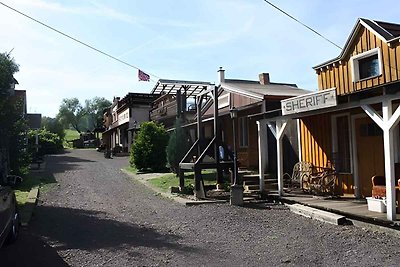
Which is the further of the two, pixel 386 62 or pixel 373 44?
pixel 373 44

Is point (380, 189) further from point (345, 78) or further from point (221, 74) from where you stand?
point (221, 74)

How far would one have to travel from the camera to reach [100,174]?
22.1 meters

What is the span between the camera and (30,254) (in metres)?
6.99

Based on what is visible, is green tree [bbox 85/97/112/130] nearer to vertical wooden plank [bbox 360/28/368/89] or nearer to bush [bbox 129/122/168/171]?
bush [bbox 129/122/168/171]

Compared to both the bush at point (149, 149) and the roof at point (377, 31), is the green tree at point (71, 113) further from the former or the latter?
the roof at point (377, 31)

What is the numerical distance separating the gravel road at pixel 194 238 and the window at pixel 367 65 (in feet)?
13.5

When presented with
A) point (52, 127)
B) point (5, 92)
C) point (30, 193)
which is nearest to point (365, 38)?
point (5, 92)

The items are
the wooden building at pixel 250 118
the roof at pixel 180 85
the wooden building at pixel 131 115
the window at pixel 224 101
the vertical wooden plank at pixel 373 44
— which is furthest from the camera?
the wooden building at pixel 131 115

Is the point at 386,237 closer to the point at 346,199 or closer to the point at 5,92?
the point at 346,199

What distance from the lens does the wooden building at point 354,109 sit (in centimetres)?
1001

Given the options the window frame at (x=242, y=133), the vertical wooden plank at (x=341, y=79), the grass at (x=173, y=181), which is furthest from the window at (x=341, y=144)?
the window frame at (x=242, y=133)

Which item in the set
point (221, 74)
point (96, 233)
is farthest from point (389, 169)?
point (221, 74)

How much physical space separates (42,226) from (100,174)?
12898 mm

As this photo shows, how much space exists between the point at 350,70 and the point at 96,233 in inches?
308
